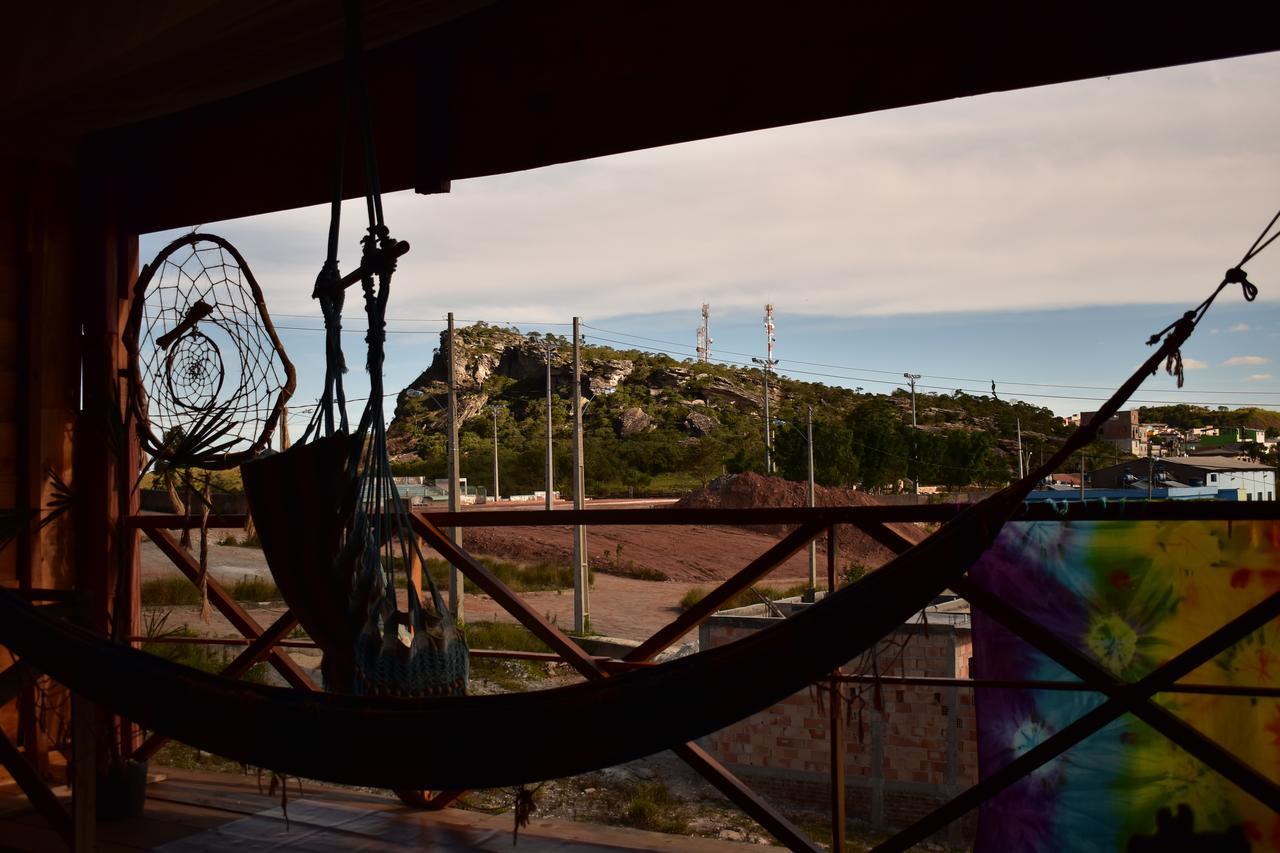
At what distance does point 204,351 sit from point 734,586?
1.67 m

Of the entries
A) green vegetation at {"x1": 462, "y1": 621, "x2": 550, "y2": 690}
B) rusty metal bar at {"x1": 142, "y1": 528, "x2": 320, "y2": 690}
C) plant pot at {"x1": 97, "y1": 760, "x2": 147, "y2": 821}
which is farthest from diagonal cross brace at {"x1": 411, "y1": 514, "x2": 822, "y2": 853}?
green vegetation at {"x1": 462, "y1": 621, "x2": 550, "y2": 690}

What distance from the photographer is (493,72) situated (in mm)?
2119

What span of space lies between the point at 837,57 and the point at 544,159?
0.67 m

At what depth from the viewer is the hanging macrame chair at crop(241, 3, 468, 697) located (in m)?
1.44


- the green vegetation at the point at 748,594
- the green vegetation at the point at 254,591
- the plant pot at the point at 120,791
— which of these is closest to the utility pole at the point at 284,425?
the plant pot at the point at 120,791

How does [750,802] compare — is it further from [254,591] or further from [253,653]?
[254,591]

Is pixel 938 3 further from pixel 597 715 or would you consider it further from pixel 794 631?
pixel 597 715

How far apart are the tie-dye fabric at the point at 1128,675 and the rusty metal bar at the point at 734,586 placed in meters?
0.32

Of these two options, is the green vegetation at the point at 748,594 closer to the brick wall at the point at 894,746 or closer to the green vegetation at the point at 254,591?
the green vegetation at the point at 254,591

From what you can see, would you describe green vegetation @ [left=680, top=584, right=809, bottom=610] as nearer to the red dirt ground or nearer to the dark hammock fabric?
the red dirt ground

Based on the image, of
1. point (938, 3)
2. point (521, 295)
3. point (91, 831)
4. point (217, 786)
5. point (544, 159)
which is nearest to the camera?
point (938, 3)

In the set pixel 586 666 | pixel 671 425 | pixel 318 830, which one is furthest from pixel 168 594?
pixel 671 425

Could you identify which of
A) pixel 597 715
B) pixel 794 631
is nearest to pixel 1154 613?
pixel 794 631

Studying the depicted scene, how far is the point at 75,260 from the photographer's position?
109 inches
